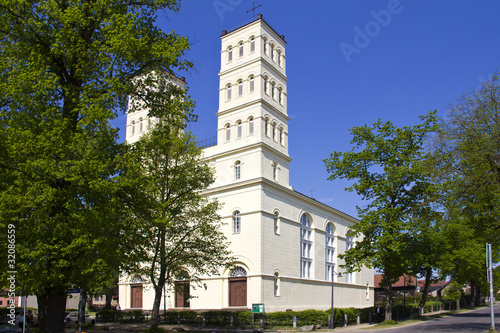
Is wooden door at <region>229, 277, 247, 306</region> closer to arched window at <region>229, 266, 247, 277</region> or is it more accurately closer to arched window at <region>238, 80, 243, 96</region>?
arched window at <region>229, 266, 247, 277</region>

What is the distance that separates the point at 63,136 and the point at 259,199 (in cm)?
A: 2368

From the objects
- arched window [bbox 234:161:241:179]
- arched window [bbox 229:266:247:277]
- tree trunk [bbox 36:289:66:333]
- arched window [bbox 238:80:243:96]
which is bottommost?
arched window [bbox 229:266:247:277]

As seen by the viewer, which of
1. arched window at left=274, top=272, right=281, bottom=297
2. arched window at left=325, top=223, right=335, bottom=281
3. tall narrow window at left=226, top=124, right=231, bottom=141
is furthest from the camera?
arched window at left=325, top=223, right=335, bottom=281

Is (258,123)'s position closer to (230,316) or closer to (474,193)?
(230,316)

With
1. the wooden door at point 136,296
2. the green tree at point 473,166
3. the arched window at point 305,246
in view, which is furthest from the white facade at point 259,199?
the green tree at point 473,166

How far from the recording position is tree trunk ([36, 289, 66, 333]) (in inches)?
570

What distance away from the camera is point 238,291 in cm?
3562

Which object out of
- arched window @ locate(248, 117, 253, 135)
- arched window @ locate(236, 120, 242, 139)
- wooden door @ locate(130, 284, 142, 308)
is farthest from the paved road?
wooden door @ locate(130, 284, 142, 308)

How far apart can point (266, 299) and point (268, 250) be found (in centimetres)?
399

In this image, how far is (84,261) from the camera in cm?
1424

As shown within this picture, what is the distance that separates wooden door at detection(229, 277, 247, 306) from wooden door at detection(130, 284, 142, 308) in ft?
41.4

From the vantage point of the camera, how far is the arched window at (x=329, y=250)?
46791 mm

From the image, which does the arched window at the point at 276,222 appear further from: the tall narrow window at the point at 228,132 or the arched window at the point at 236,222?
the tall narrow window at the point at 228,132

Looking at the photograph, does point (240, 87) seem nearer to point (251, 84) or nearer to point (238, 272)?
point (251, 84)
